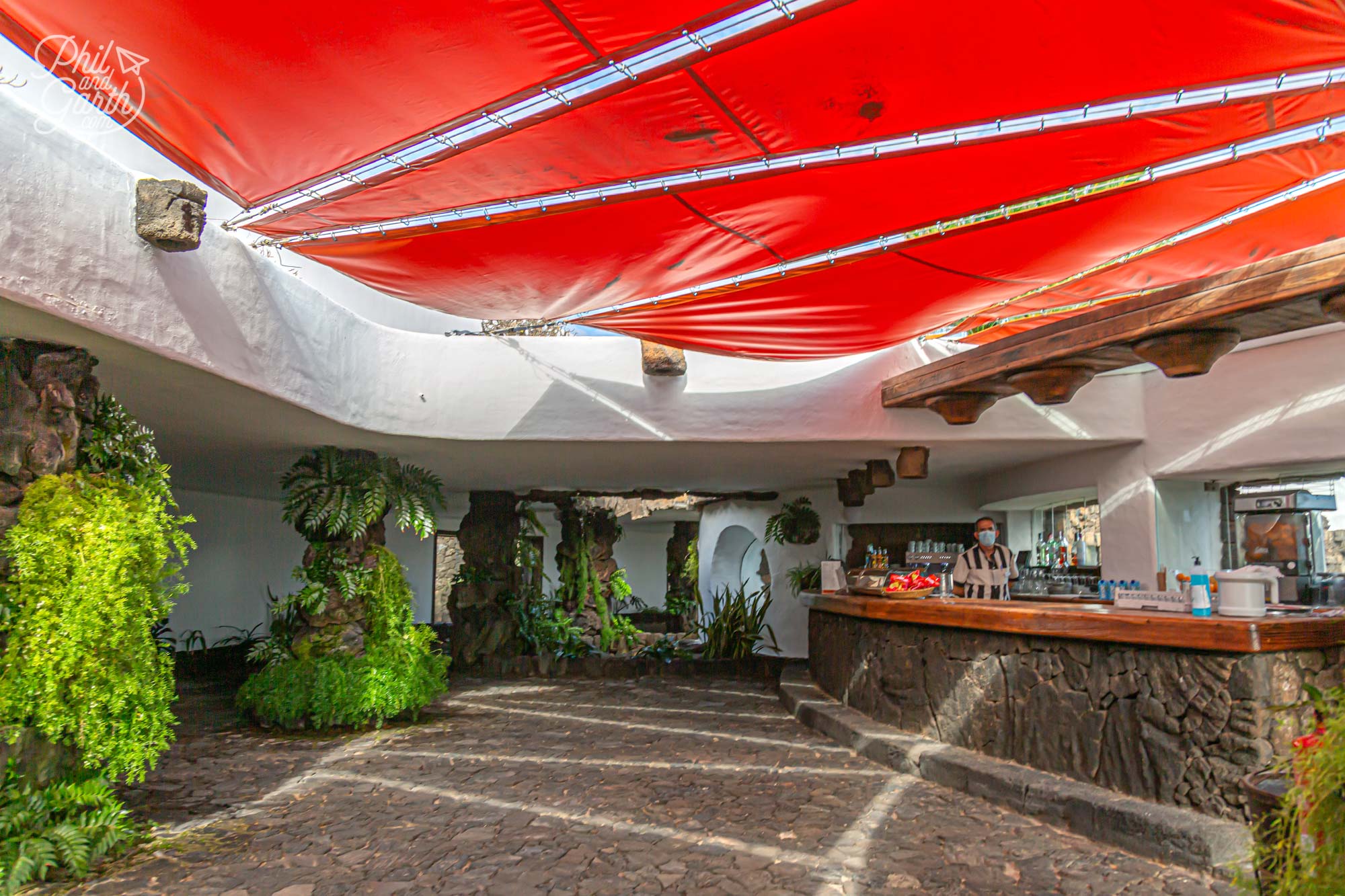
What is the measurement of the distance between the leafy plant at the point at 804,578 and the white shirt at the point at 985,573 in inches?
155

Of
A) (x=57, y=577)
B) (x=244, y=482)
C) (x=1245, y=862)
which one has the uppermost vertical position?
(x=244, y=482)

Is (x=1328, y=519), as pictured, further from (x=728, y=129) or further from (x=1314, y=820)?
(x=1314, y=820)

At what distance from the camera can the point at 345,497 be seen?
23.1ft

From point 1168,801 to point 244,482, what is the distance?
9410mm

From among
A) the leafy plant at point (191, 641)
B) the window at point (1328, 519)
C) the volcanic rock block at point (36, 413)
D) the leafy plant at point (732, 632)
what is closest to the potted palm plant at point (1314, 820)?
the volcanic rock block at point (36, 413)

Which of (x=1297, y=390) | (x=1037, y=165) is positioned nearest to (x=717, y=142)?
(x=1037, y=165)

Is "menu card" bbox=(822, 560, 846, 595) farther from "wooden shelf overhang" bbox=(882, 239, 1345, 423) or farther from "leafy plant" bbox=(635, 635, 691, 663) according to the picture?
"leafy plant" bbox=(635, 635, 691, 663)

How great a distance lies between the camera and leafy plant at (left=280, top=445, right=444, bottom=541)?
7.01m

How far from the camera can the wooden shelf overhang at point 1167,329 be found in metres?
3.88

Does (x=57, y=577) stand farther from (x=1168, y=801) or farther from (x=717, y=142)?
(x=1168, y=801)

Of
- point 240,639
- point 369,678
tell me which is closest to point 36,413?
point 369,678

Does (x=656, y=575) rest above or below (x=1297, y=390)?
below

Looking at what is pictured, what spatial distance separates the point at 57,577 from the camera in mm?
3555

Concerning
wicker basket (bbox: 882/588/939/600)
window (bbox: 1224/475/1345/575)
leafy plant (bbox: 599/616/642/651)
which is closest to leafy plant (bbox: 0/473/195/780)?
wicker basket (bbox: 882/588/939/600)
